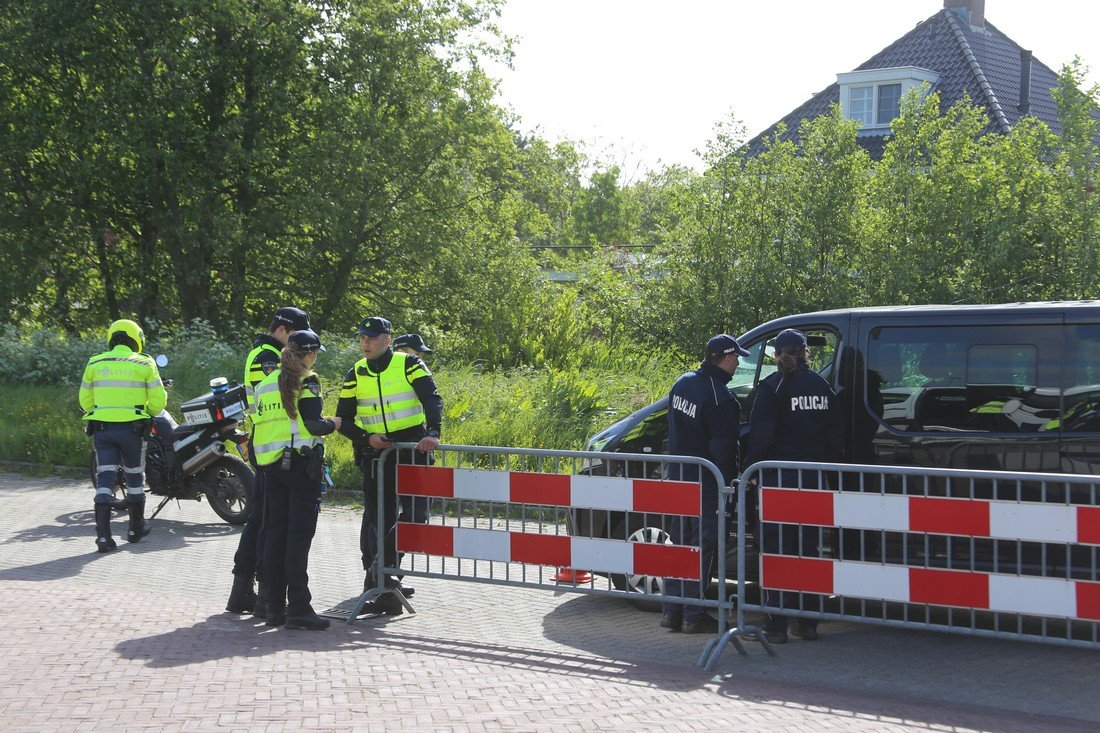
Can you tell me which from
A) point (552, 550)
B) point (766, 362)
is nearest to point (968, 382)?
point (766, 362)

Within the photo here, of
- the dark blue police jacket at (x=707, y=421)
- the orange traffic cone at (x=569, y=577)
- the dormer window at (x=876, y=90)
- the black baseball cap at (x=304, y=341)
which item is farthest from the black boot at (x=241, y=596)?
the dormer window at (x=876, y=90)

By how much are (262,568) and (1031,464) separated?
15.4 feet

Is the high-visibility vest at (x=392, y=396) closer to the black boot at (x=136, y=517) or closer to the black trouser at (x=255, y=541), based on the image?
the black trouser at (x=255, y=541)

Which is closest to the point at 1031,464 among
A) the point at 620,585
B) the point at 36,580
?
the point at 620,585

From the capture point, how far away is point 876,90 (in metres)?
35.2

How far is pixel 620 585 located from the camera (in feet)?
25.4

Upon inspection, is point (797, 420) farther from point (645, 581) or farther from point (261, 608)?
point (261, 608)

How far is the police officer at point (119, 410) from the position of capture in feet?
30.9

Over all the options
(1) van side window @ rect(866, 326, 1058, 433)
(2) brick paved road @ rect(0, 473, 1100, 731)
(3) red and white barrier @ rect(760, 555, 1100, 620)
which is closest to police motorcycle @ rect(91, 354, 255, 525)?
(2) brick paved road @ rect(0, 473, 1100, 731)

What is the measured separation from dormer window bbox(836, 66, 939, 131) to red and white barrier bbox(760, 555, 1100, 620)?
99.4ft

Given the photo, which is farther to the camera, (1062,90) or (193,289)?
(193,289)

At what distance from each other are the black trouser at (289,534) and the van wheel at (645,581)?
6.39 ft

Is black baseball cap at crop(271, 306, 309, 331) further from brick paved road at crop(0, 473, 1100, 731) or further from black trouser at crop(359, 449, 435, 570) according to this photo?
brick paved road at crop(0, 473, 1100, 731)

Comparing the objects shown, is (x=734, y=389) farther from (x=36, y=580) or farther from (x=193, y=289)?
(x=193, y=289)
